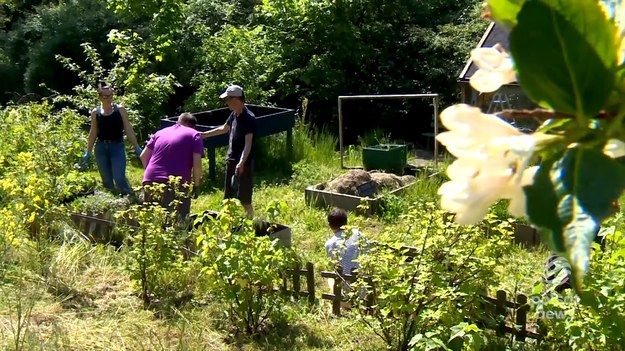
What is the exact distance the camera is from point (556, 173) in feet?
1.71

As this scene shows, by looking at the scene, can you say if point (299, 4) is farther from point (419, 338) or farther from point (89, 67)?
point (419, 338)

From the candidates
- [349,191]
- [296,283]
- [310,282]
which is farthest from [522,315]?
[349,191]

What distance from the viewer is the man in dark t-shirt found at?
6.50 meters

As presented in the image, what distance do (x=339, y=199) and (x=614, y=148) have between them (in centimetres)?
722

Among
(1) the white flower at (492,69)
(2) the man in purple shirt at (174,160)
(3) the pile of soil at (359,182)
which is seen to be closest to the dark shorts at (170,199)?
(2) the man in purple shirt at (174,160)

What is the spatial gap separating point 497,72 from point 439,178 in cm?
778

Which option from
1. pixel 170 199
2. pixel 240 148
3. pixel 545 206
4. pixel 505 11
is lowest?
pixel 170 199

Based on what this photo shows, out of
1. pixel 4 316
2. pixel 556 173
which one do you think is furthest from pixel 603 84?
pixel 4 316

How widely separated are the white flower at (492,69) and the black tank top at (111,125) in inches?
288

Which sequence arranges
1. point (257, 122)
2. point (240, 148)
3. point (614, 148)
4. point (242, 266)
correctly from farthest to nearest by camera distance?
point (257, 122), point (240, 148), point (242, 266), point (614, 148)

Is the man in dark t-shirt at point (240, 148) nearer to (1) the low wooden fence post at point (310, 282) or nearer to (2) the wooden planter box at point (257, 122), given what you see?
(1) the low wooden fence post at point (310, 282)

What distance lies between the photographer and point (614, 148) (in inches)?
19.8

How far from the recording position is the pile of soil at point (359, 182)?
26.1 ft

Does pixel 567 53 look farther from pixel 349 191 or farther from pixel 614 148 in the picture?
pixel 349 191
